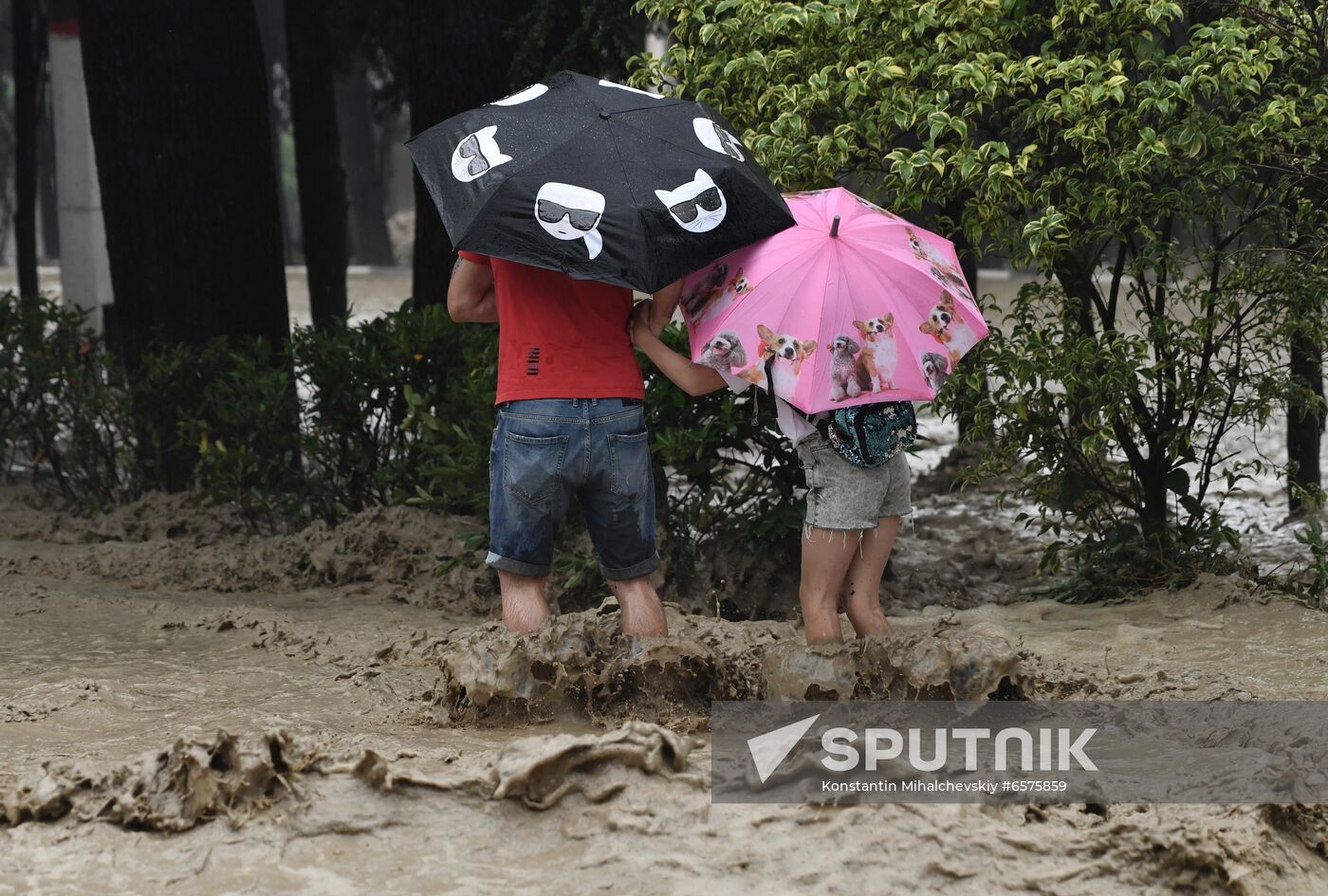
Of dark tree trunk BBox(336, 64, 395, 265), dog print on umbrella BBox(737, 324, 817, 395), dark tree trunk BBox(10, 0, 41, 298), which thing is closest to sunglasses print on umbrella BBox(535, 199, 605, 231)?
dog print on umbrella BBox(737, 324, 817, 395)

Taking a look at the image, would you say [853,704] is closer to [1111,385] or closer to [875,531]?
[875,531]

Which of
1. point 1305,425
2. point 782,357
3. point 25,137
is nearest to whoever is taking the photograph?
point 782,357

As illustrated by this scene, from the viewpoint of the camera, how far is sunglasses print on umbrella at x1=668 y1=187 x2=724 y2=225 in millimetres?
3879

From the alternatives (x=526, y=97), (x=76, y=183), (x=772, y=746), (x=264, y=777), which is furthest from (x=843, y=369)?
(x=76, y=183)

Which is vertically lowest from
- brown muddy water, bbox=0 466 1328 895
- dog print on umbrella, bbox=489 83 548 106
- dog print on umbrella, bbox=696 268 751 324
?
brown muddy water, bbox=0 466 1328 895

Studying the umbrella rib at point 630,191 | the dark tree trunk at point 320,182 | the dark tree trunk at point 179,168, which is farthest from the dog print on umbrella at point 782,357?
the dark tree trunk at point 320,182

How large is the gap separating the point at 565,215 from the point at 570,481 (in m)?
0.79

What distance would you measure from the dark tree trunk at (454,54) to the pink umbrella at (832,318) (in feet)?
12.4

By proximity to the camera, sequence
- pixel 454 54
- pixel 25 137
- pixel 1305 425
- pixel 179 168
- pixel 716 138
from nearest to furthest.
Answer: pixel 716 138 → pixel 1305 425 → pixel 454 54 → pixel 179 168 → pixel 25 137

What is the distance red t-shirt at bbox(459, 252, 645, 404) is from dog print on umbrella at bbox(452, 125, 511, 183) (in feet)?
0.81

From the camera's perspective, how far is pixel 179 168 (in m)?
7.95

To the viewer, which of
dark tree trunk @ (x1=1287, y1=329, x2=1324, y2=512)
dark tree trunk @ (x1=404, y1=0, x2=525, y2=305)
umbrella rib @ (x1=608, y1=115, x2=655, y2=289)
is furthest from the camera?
dark tree trunk @ (x1=404, y1=0, x2=525, y2=305)

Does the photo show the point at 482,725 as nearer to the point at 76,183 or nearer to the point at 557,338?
the point at 557,338

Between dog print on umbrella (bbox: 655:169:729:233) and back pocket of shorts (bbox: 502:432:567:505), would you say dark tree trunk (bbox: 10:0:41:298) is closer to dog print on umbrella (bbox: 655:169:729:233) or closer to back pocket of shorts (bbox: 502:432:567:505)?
back pocket of shorts (bbox: 502:432:567:505)
